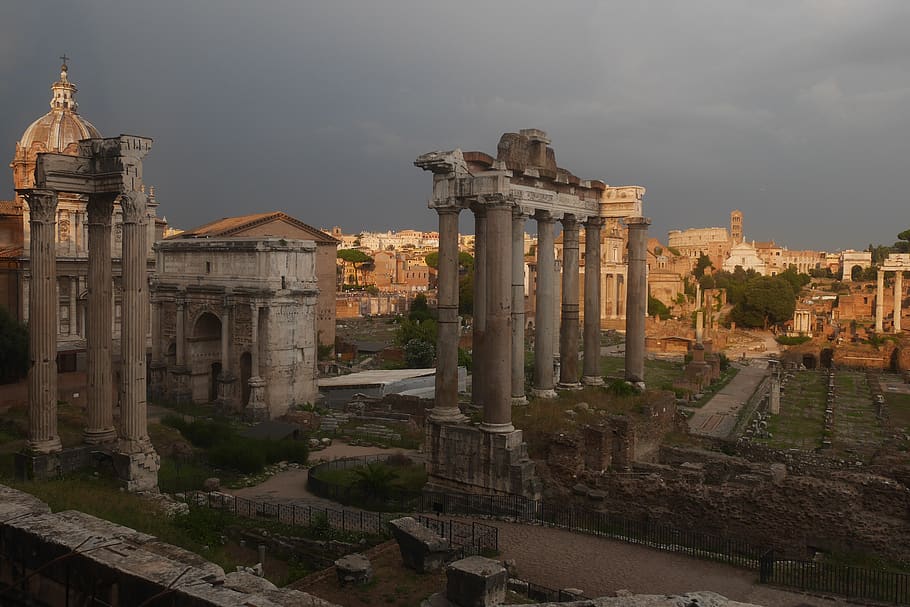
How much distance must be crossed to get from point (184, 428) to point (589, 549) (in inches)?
642

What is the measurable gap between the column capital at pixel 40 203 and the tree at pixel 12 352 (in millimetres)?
17292

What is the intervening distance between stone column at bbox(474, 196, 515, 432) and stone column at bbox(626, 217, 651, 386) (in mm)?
6618

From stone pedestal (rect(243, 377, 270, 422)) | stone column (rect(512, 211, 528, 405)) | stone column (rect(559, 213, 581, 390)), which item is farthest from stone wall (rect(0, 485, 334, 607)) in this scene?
stone pedestal (rect(243, 377, 270, 422))

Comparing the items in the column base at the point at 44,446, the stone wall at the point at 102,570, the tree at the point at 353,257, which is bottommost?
the column base at the point at 44,446

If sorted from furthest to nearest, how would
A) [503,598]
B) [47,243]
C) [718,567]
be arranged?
[47,243]
[718,567]
[503,598]

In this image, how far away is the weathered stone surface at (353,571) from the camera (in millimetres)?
11297

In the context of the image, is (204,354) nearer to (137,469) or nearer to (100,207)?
(100,207)

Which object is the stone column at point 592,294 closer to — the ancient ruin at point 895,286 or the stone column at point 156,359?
the stone column at point 156,359

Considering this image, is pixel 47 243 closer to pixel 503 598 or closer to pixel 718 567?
pixel 503 598

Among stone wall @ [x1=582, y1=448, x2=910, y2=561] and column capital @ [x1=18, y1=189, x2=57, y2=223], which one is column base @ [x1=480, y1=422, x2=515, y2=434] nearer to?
stone wall @ [x1=582, y1=448, x2=910, y2=561]

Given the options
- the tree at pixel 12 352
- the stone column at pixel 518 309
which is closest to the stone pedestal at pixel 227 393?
the tree at pixel 12 352

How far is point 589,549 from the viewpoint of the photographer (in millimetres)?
13242

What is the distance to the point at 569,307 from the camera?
20578 mm

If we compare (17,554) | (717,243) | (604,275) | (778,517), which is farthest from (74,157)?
(717,243)
